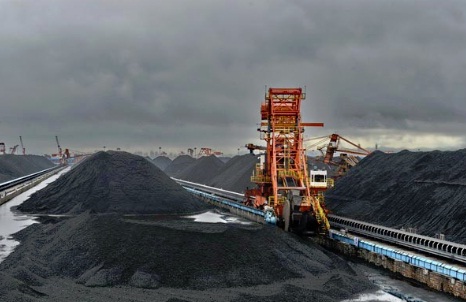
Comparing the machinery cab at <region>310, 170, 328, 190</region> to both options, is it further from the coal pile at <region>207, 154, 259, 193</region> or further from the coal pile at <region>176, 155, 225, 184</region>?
the coal pile at <region>176, 155, 225, 184</region>

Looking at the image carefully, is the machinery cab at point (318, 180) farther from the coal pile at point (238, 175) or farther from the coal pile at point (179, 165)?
the coal pile at point (179, 165)

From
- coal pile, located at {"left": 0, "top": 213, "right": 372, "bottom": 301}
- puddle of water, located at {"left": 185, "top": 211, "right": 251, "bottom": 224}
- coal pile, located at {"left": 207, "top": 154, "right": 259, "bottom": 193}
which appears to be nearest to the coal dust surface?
coal pile, located at {"left": 0, "top": 213, "right": 372, "bottom": 301}

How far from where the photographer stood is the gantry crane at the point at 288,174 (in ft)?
104

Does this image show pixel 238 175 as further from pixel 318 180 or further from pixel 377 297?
pixel 377 297

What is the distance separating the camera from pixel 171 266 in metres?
22.0

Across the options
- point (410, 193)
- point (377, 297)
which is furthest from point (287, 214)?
point (410, 193)

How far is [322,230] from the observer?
3198 cm

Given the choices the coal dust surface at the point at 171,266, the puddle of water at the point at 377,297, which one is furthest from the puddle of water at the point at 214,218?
the puddle of water at the point at 377,297

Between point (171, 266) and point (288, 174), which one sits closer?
point (171, 266)

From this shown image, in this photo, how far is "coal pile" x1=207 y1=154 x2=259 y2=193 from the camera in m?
77.7

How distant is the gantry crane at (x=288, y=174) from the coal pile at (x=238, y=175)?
117ft

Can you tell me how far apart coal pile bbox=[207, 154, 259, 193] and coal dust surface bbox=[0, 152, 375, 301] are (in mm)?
46002

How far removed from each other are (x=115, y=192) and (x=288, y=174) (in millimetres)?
23237

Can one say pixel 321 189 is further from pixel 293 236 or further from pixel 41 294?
pixel 41 294
